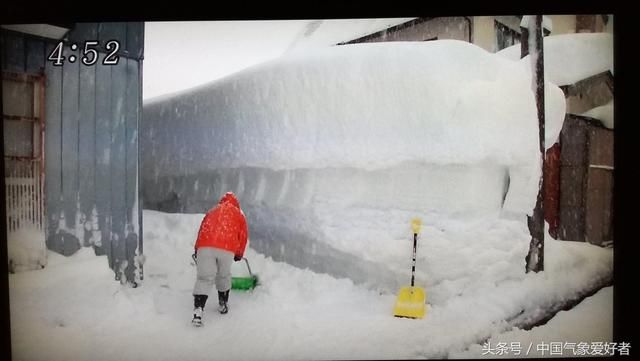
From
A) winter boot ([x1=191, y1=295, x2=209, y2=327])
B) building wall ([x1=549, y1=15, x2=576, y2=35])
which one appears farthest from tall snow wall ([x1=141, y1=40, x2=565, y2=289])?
winter boot ([x1=191, y1=295, x2=209, y2=327])

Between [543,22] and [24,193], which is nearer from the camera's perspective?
[24,193]

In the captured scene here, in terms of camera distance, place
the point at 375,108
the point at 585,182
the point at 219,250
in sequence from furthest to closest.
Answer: the point at 585,182
the point at 375,108
the point at 219,250

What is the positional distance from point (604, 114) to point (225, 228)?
293 centimetres

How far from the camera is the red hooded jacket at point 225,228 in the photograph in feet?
11.0

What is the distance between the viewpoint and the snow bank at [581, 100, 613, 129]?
3600mm

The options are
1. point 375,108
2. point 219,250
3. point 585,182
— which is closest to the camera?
point 219,250

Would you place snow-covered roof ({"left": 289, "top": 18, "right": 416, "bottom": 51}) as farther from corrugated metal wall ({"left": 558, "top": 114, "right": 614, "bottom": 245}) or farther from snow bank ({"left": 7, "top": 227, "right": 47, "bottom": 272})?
snow bank ({"left": 7, "top": 227, "right": 47, "bottom": 272})

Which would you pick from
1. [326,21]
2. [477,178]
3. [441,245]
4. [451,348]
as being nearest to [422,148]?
[477,178]

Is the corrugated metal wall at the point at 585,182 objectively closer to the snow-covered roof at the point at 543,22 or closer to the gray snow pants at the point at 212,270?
the snow-covered roof at the point at 543,22

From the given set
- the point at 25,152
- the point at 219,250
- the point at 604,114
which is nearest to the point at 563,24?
the point at 604,114

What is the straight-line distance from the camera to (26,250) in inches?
133

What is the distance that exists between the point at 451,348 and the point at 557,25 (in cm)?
245

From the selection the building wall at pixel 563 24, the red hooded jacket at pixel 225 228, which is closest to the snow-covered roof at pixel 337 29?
the building wall at pixel 563 24

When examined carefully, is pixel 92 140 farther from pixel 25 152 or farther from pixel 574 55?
pixel 574 55
